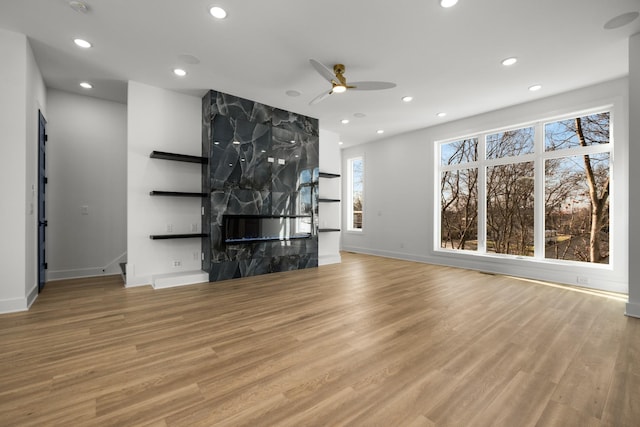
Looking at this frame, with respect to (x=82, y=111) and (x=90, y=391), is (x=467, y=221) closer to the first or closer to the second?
(x=90, y=391)

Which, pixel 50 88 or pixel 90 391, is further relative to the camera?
pixel 50 88

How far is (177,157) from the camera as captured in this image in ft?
14.7

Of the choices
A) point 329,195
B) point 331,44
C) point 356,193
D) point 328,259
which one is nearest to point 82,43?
point 331,44

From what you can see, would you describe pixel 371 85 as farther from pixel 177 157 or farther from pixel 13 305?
pixel 13 305

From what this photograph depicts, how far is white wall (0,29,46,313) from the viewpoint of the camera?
313 cm

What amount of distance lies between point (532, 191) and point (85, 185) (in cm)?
797

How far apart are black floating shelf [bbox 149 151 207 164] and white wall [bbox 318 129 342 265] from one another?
→ 2774 millimetres

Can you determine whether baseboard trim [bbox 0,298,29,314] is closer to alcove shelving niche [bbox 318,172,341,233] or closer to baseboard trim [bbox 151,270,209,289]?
baseboard trim [bbox 151,270,209,289]

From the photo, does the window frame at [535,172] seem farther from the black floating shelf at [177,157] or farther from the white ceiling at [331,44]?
the black floating shelf at [177,157]

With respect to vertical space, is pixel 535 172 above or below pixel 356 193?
above

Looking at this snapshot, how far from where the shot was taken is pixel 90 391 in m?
1.78

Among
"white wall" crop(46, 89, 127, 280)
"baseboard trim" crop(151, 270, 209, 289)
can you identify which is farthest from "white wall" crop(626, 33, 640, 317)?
"white wall" crop(46, 89, 127, 280)

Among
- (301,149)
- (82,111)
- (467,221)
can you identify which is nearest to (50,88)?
(82,111)

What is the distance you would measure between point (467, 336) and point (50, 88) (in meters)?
6.81
